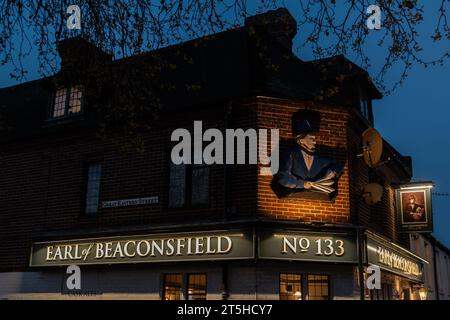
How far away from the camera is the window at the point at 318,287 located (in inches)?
498

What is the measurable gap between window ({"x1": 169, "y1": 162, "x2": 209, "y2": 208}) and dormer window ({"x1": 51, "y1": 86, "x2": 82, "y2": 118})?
4493 mm

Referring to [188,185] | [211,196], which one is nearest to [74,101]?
[188,185]

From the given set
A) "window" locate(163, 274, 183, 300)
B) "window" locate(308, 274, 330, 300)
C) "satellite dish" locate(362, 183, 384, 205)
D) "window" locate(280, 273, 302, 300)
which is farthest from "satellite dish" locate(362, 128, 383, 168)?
"window" locate(163, 274, 183, 300)

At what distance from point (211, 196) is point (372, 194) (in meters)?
4.12

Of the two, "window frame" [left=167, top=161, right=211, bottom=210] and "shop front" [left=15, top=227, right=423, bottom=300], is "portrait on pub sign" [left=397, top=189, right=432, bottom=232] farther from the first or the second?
"window frame" [left=167, top=161, right=211, bottom=210]

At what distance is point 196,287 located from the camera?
42.9ft

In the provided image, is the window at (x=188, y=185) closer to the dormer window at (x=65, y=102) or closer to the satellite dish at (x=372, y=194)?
the satellite dish at (x=372, y=194)

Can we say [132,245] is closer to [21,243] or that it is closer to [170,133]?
[170,133]

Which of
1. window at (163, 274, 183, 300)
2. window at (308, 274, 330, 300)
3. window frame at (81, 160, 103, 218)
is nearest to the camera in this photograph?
window at (308, 274, 330, 300)

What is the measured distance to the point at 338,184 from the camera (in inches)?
524

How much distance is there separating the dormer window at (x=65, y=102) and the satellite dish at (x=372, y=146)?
8651 millimetres

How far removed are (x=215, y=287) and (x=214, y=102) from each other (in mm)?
4598

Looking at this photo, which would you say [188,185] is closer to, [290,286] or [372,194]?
[290,286]

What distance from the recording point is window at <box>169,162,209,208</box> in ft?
44.7
